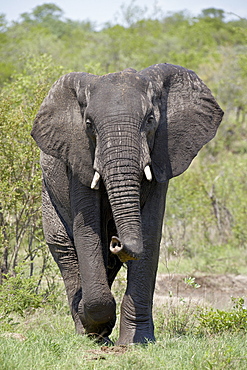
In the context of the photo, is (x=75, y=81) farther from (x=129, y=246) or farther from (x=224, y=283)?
(x=224, y=283)

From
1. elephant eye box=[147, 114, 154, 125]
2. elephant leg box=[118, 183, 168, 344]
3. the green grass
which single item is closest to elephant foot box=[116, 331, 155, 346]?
elephant leg box=[118, 183, 168, 344]

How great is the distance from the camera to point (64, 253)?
19.5 ft

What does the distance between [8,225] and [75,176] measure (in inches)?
122

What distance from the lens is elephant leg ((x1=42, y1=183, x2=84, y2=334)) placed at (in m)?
5.80

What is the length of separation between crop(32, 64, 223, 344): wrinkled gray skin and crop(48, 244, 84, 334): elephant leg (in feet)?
0.88

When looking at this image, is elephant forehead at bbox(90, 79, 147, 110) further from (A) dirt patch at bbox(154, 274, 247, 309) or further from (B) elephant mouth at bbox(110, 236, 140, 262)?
(A) dirt patch at bbox(154, 274, 247, 309)

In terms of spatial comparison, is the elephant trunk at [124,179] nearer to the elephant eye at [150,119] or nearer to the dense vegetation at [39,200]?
the elephant eye at [150,119]

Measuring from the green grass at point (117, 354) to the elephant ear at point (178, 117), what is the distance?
1.31 metres

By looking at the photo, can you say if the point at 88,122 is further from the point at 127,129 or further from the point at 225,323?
the point at 225,323

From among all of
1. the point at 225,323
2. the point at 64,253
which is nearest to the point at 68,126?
the point at 64,253

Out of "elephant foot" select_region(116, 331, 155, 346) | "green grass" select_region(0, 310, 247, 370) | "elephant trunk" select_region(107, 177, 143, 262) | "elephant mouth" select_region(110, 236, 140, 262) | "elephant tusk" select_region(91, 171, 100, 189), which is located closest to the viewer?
"green grass" select_region(0, 310, 247, 370)

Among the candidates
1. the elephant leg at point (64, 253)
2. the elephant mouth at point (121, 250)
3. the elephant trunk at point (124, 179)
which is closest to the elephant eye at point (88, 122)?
the elephant trunk at point (124, 179)

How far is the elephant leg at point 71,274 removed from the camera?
5777 mm

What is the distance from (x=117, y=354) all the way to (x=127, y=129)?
157cm
